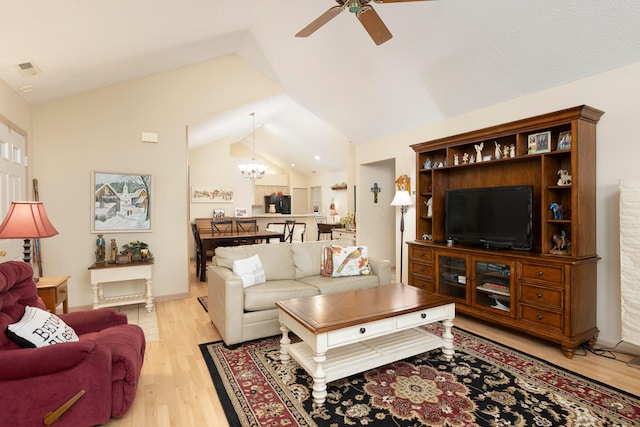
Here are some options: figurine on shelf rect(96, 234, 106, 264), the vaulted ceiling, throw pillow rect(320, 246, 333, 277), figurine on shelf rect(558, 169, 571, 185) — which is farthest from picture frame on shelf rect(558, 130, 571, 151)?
figurine on shelf rect(96, 234, 106, 264)

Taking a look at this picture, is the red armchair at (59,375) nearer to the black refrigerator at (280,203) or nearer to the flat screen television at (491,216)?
the flat screen television at (491,216)

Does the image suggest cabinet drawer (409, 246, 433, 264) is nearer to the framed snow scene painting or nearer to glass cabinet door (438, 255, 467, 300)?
glass cabinet door (438, 255, 467, 300)

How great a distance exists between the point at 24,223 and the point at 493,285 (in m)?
4.29

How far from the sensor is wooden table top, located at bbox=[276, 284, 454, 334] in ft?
7.72

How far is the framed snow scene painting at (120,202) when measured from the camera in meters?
4.41

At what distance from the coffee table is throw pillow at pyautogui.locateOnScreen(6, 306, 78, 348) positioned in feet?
4.78

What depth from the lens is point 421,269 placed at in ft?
14.0

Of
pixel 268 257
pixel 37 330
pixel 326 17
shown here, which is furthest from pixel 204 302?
pixel 326 17

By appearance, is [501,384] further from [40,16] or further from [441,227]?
[40,16]

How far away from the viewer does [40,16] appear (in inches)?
91.0

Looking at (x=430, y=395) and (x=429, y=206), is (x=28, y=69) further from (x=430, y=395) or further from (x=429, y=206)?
(x=429, y=206)

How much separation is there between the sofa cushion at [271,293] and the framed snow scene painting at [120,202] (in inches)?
91.1

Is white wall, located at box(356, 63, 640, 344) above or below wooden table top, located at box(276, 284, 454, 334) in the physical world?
above

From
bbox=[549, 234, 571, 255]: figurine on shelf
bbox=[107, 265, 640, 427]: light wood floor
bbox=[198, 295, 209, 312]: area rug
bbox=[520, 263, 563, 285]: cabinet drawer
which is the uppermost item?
bbox=[549, 234, 571, 255]: figurine on shelf
